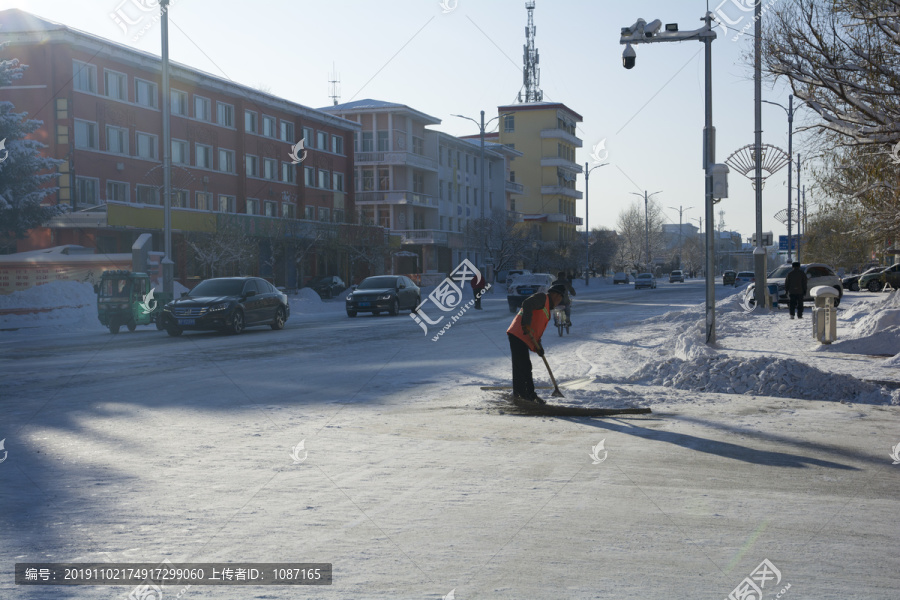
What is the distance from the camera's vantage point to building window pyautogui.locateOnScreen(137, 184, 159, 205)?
42.5 metres

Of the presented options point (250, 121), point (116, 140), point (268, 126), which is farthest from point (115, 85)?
point (268, 126)

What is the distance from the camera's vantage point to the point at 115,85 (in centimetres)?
4106

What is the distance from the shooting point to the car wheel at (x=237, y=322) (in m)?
22.1

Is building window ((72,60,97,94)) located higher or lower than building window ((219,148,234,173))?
higher

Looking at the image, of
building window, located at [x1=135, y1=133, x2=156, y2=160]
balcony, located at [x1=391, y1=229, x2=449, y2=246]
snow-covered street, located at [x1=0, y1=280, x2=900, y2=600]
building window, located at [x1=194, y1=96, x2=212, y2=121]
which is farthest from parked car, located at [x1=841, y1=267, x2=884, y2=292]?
snow-covered street, located at [x1=0, y1=280, x2=900, y2=600]

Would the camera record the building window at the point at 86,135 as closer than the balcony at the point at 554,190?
Yes

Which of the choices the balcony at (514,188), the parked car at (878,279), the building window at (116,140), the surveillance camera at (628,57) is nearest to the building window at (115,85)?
the building window at (116,140)

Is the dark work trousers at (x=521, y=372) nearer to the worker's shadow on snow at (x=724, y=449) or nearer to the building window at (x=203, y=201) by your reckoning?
the worker's shadow on snow at (x=724, y=449)

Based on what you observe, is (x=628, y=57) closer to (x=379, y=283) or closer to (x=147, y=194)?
(x=379, y=283)

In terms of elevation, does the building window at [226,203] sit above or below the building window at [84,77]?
below

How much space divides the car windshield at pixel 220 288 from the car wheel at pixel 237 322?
2.41 feet

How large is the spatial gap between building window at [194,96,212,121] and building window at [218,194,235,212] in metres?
4.40

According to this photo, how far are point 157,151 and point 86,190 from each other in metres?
5.92

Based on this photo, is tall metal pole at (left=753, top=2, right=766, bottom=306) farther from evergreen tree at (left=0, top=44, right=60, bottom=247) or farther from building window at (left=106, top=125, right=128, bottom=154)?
building window at (left=106, top=125, right=128, bottom=154)
